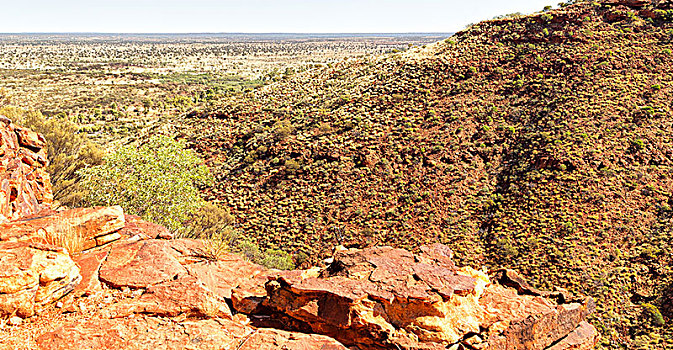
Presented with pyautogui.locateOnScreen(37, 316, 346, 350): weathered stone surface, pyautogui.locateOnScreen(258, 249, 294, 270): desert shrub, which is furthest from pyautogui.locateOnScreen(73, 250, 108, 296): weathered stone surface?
pyautogui.locateOnScreen(258, 249, 294, 270): desert shrub

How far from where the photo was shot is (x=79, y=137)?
29844mm

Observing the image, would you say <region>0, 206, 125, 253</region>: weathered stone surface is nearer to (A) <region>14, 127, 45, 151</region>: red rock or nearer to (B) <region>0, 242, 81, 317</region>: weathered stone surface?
(B) <region>0, 242, 81, 317</region>: weathered stone surface

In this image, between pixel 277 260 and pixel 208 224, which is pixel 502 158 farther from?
pixel 208 224

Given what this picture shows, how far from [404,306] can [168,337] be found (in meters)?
6.73

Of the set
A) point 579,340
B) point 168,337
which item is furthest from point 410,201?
point 168,337

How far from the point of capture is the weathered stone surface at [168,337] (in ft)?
28.8

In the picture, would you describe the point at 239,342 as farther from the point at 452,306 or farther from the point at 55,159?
the point at 55,159

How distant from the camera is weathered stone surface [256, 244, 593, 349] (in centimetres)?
1191

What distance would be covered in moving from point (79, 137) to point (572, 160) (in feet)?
128

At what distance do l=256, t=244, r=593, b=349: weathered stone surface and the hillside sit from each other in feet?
43.9

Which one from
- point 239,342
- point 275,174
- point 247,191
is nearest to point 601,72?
point 275,174

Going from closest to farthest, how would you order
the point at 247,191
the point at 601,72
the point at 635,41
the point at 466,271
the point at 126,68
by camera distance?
the point at 466,271, the point at 247,191, the point at 601,72, the point at 635,41, the point at 126,68

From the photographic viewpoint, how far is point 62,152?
2736 cm

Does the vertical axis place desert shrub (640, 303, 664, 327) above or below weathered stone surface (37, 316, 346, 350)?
below
